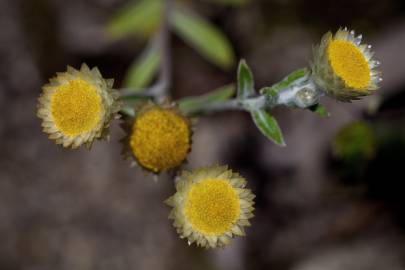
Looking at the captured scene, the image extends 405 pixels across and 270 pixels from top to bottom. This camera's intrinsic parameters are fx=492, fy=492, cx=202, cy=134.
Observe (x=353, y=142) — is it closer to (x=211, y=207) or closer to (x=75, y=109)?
(x=211, y=207)

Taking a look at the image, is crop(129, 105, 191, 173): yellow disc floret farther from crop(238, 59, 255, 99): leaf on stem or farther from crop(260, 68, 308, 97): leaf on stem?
crop(260, 68, 308, 97): leaf on stem

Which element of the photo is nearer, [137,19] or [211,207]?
[211,207]

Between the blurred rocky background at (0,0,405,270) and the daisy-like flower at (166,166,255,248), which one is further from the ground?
the blurred rocky background at (0,0,405,270)

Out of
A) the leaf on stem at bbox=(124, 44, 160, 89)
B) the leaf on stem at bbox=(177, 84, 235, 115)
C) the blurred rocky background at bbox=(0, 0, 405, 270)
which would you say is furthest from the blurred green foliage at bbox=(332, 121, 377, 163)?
the leaf on stem at bbox=(124, 44, 160, 89)

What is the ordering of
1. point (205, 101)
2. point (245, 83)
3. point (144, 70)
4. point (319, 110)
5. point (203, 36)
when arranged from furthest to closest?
point (203, 36), point (144, 70), point (205, 101), point (245, 83), point (319, 110)

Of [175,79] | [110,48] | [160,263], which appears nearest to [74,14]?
[110,48]

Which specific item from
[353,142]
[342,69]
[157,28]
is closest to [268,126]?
[342,69]
